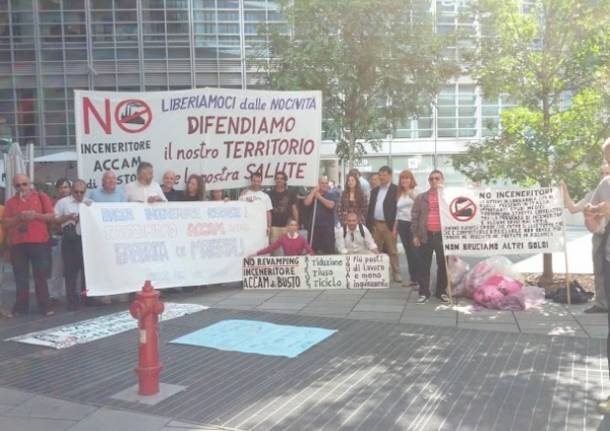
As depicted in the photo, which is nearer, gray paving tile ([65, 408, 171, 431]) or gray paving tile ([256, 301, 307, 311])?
A: gray paving tile ([65, 408, 171, 431])

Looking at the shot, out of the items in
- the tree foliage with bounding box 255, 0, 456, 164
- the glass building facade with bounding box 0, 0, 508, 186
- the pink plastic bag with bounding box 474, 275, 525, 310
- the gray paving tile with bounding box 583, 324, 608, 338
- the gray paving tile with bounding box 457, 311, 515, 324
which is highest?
the glass building facade with bounding box 0, 0, 508, 186

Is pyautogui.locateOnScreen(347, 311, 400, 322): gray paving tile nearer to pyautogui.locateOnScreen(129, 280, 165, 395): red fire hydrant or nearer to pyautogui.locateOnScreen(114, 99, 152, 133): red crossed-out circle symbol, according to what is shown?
pyautogui.locateOnScreen(129, 280, 165, 395): red fire hydrant

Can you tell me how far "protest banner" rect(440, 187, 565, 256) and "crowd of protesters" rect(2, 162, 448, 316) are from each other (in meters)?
0.24

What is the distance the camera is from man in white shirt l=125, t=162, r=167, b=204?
8.98 metres

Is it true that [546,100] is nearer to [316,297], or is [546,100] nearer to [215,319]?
[316,297]

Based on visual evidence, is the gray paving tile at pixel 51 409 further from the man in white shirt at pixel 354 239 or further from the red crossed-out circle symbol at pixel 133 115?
the man in white shirt at pixel 354 239

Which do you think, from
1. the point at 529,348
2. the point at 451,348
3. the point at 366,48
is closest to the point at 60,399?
the point at 451,348

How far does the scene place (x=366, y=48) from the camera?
42.8 feet

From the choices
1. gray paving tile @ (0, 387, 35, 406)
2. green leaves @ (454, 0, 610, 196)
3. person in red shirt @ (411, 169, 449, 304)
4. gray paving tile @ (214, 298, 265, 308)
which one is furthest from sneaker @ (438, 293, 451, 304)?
gray paving tile @ (0, 387, 35, 406)

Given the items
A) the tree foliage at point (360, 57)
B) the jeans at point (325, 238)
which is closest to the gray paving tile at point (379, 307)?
the jeans at point (325, 238)

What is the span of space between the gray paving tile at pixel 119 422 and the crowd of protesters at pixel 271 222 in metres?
3.90

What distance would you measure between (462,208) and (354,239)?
6.14 feet

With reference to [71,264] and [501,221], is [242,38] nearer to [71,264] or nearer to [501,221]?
[71,264]

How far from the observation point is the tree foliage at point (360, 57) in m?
12.7
